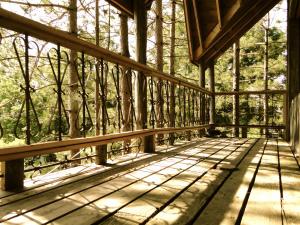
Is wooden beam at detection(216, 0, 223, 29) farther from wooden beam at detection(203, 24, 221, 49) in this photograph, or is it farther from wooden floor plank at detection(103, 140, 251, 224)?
wooden floor plank at detection(103, 140, 251, 224)

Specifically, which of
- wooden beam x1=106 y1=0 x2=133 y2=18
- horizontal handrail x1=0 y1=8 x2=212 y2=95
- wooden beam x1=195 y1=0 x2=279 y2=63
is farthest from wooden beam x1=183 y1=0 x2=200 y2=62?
horizontal handrail x1=0 y1=8 x2=212 y2=95

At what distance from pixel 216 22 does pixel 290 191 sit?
5833mm

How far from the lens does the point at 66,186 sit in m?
2.41

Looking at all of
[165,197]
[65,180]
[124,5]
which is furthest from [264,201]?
[124,5]

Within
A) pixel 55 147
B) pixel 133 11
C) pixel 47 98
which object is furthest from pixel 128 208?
pixel 47 98

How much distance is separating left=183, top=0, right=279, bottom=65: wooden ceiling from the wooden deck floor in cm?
436

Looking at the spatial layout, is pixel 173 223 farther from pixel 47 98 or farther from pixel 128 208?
pixel 47 98

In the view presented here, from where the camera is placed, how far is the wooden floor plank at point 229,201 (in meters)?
1.64

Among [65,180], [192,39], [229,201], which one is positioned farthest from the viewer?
[192,39]

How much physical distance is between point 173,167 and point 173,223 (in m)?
1.69

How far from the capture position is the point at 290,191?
2.27 m

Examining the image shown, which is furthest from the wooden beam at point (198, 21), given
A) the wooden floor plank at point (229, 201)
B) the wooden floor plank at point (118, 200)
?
the wooden floor plank at point (118, 200)

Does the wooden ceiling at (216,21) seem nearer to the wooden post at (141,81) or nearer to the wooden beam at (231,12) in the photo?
the wooden beam at (231,12)

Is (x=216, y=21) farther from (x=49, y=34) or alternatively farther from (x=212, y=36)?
(x=49, y=34)
